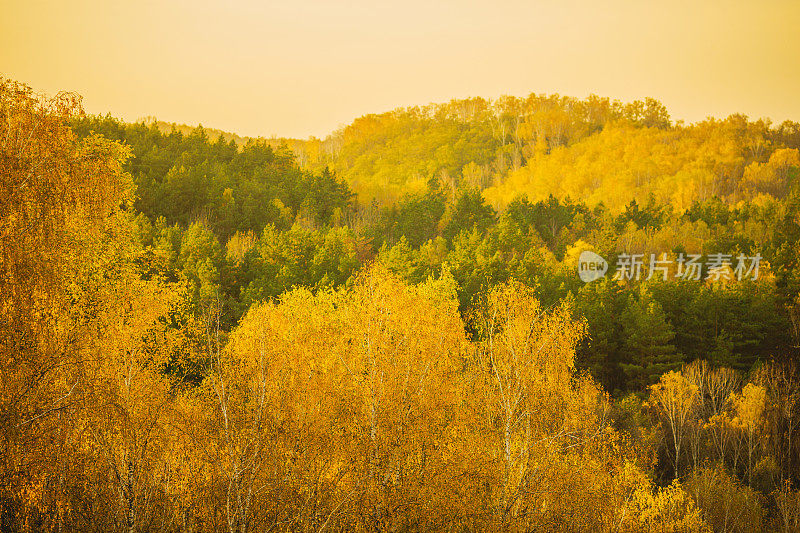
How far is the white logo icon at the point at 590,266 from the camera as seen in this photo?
45.8 metres

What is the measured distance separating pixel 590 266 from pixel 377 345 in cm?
3129

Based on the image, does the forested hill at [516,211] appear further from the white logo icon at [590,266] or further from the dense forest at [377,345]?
the white logo icon at [590,266]

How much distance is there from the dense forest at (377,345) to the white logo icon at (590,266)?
81 cm

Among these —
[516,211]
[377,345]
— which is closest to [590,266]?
[516,211]

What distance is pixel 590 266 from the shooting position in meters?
48.1

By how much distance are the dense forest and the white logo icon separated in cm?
81

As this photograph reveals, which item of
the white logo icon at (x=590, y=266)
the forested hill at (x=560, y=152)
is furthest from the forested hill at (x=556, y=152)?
the white logo icon at (x=590, y=266)

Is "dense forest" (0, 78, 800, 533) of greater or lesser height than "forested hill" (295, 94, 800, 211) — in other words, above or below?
below

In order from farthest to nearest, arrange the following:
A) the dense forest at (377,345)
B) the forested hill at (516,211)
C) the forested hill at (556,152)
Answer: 1. the forested hill at (556,152)
2. the forested hill at (516,211)
3. the dense forest at (377,345)

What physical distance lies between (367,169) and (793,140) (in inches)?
2239

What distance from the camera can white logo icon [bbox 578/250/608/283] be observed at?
45.8m

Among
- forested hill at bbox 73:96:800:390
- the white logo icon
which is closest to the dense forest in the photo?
forested hill at bbox 73:96:800:390

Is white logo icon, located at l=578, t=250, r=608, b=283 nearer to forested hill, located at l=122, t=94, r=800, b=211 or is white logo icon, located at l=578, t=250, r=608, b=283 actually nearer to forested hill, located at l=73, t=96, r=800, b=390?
forested hill, located at l=73, t=96, r=800, b=390

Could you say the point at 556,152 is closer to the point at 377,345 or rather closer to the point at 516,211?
the point at 516,211
